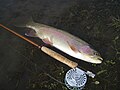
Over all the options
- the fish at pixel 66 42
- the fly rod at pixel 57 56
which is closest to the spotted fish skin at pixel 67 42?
the fish at pixel 66 42

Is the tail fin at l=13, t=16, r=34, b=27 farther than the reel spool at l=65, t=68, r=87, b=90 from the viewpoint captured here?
Yes

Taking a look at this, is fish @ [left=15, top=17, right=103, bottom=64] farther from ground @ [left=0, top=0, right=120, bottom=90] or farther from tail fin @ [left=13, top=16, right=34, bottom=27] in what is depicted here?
ground @ [left=0, top=0, right=120, bottom=90]

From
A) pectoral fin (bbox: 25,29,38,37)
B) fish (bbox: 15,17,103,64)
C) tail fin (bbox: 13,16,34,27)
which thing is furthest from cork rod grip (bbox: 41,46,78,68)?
tail fin (bbox: 13,16,34,27)

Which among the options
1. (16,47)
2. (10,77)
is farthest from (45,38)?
(10,77)

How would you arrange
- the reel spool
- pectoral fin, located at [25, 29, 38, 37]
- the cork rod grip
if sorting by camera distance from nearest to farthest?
the reel spool < the cork rod grip < pectoral fin, located at [25, 29, 38, 37]

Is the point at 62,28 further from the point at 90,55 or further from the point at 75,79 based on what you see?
the point at 75,79

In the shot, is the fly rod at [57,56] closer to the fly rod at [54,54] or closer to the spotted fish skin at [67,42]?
the fly rod at [54,54]
